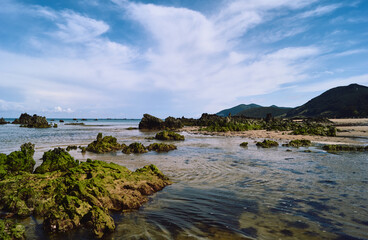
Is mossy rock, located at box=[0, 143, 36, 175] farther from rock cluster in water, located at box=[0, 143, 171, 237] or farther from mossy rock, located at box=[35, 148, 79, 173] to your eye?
mossy rock, located at box=[35, 148, 79, 173]

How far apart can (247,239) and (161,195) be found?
4.11 metres

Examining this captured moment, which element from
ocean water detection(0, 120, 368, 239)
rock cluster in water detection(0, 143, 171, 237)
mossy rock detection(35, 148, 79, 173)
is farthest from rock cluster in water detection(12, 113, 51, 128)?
ocean water detection(0, 120, 368, 239)

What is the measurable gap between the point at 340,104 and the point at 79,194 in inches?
4728

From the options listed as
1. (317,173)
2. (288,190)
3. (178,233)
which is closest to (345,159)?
(317,173)

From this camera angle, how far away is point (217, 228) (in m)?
5.73

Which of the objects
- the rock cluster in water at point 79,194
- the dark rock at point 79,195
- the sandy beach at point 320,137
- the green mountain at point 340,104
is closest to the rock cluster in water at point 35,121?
the sandy beach at point 320,137

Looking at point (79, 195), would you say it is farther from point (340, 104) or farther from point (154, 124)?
point (340, 104)

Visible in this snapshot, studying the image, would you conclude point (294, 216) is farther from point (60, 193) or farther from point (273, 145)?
point (273, 145)

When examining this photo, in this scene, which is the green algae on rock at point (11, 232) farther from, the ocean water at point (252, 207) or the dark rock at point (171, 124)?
the dark rock at point (171, 124)

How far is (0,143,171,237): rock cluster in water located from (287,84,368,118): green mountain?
99.5 m

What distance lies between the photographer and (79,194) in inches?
269

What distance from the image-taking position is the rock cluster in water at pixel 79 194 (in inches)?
228

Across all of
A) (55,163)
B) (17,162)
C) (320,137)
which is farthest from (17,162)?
(320,137)

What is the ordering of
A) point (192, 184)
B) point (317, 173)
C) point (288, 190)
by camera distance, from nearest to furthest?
1. point (288, 190)
2. point (192, 184)
3. point (317, 173)
